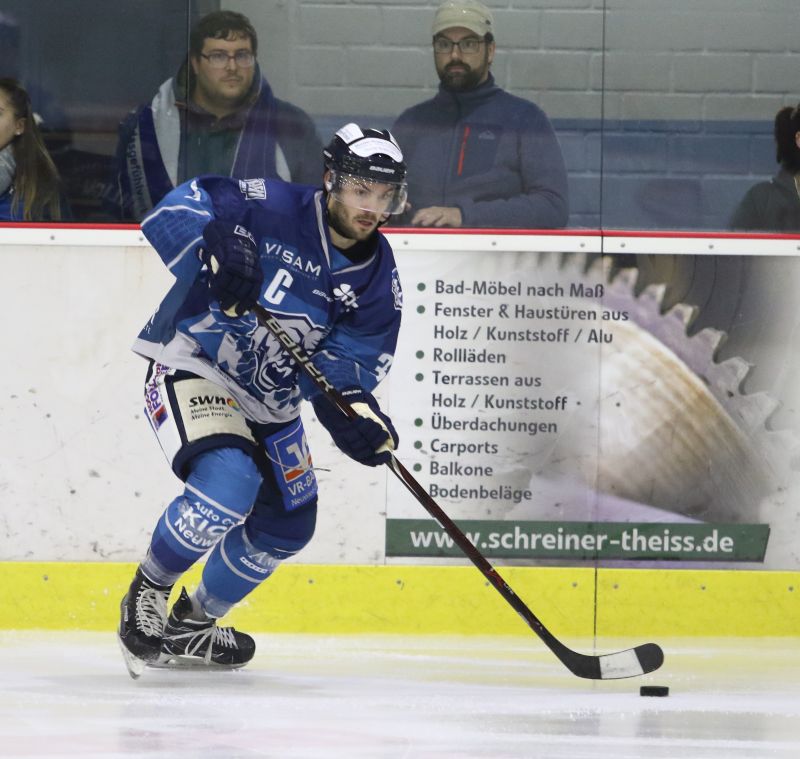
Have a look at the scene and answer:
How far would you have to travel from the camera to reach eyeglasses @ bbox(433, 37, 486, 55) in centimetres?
429

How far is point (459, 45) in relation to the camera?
4.29m

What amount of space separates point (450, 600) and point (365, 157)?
145cm

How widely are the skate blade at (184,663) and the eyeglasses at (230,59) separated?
1629mm

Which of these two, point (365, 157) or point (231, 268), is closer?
point (231, 268)

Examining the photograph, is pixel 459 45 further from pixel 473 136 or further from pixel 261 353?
pixel 261 353

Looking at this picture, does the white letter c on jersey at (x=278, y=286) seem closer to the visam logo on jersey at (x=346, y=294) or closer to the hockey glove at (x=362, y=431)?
the visam logo on jersey at (x=346, y=294)

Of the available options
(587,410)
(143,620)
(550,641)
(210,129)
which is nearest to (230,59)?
(210,129)

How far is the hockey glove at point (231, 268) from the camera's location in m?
3.00

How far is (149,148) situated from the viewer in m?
4.30

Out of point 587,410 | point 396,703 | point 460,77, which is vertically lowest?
point 396,703

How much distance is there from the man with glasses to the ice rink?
3.88 ft

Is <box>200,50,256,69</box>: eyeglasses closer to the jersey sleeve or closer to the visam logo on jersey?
the jersey sleeve

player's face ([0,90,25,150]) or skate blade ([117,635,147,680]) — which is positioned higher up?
player's face ([0,90,25,150])

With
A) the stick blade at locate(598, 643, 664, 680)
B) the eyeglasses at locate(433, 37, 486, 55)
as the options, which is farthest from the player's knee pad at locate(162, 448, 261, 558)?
the eyeglasses at locate(433, 37, 486, 55)
